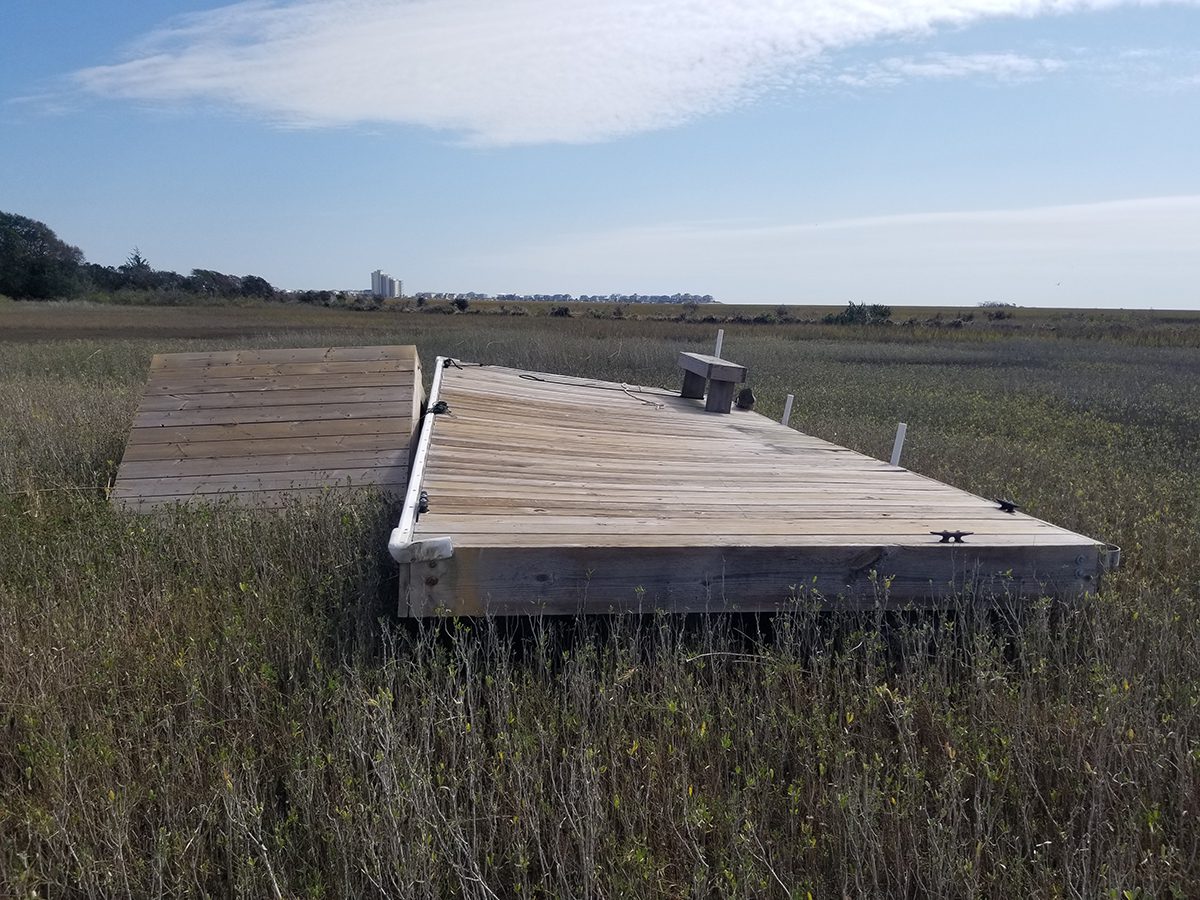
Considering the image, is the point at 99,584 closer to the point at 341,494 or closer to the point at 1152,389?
the point at 341,494

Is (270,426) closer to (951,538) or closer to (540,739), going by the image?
(540,739)

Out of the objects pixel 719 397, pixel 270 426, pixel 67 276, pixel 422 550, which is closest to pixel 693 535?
pixel 422 550

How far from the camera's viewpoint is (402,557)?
3.41 meters

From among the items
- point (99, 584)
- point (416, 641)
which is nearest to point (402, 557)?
point (416, 641)

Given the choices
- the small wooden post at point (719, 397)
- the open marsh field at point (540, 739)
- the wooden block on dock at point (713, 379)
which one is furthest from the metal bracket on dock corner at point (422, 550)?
the small wooden post at point (719, 397)

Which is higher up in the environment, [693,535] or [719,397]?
[719,397]

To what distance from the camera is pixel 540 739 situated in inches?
118

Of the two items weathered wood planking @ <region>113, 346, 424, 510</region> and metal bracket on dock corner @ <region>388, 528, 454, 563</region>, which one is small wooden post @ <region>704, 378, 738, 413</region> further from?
metal bracket on dock corner @ <region>388, 528, 454, 563</region>

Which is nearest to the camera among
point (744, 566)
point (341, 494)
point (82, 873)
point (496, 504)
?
point (82, 873)

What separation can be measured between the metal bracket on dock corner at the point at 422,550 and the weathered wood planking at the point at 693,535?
52 mm

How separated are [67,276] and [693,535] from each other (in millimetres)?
66194

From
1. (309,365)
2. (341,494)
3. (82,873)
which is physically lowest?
(82,873)

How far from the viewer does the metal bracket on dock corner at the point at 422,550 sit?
3.41 metres

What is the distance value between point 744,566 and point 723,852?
1.40 m
